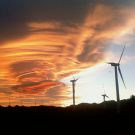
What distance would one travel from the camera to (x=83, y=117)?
112312mm

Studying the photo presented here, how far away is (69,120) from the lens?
106938mm

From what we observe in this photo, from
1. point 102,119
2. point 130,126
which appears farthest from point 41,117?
point 130,126

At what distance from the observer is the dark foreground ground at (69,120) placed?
96031 millimetres

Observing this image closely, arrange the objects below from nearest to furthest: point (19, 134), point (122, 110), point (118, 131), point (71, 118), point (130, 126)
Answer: point (19, 134)
point (118, 131)
point (130, 126)
point (71, 118)
point (122, 110)

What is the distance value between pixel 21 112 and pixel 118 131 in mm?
32086

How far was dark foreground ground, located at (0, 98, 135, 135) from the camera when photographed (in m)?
96.0

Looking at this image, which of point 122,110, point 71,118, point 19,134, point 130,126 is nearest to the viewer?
point 19,134

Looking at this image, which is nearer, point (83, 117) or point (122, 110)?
Answer: point (83, 117)

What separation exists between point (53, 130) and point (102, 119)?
808 inches

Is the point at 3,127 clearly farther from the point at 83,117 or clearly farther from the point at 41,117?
the point at 83,117

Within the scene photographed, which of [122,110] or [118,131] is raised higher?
[122,110]

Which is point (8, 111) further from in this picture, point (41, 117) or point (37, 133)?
point (37, 133)

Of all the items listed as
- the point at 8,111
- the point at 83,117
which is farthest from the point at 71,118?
the point at 8,111

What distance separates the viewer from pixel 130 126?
10212cm
